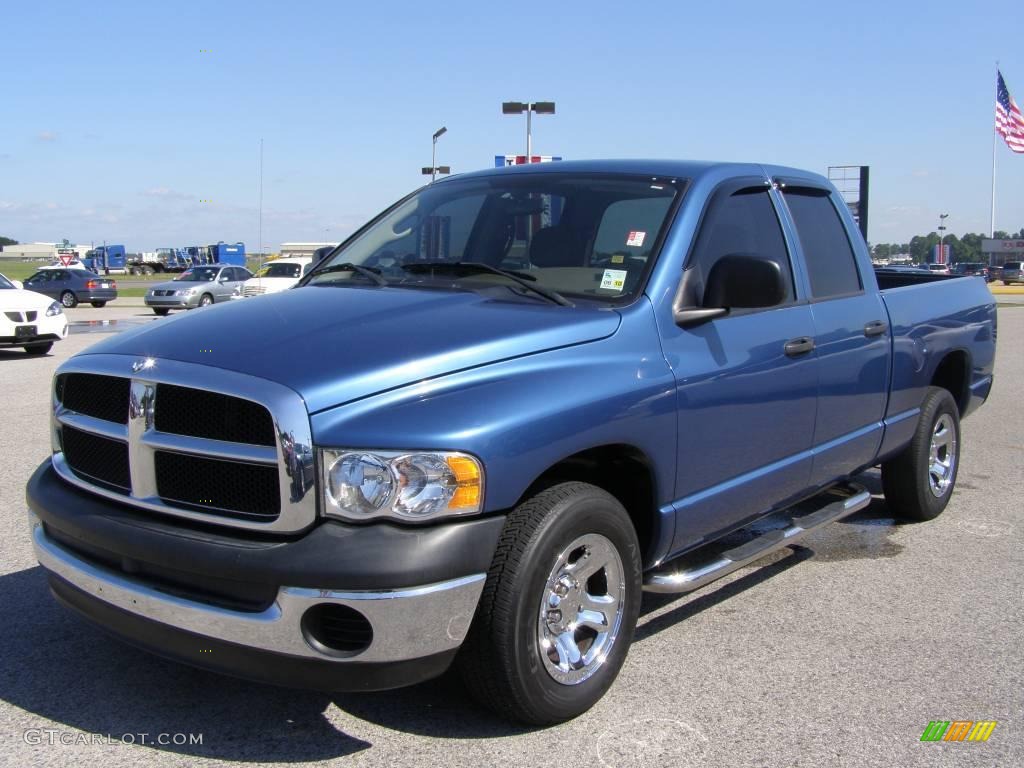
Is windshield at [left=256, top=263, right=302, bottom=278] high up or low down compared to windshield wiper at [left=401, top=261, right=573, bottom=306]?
down

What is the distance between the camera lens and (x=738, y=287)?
3697 mm

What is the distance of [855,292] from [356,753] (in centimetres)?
331

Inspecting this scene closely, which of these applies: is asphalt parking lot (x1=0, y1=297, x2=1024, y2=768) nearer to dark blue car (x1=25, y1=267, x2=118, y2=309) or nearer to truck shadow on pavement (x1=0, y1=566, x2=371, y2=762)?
truck shadow on pavement (x1=0, y1=566, x2=371, y2=762)

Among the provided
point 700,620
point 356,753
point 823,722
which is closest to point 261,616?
point 356,753

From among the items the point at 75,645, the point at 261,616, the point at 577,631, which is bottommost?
the point at 75,645

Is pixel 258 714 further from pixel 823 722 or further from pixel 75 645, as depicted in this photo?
pixel 823 722

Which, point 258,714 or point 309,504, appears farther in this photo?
point 258,714

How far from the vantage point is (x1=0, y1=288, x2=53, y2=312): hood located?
47.0ft

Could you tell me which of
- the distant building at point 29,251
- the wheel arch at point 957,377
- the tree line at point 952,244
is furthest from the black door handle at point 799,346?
the distant building at point 29,251

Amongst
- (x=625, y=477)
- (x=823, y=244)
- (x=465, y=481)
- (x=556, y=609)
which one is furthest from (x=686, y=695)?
(x=823, y=244)

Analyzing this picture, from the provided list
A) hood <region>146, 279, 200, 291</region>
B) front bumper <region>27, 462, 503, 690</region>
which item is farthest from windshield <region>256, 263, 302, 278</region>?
front bumper <region>27, 462, 503, 690</region>

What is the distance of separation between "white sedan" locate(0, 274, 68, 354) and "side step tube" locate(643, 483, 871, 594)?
1281cm

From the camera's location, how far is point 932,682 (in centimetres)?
368

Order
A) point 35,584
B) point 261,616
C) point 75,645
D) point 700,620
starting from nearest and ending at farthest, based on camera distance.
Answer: point 261,616 < point 75,645 < point 700,620 < point 35,584
